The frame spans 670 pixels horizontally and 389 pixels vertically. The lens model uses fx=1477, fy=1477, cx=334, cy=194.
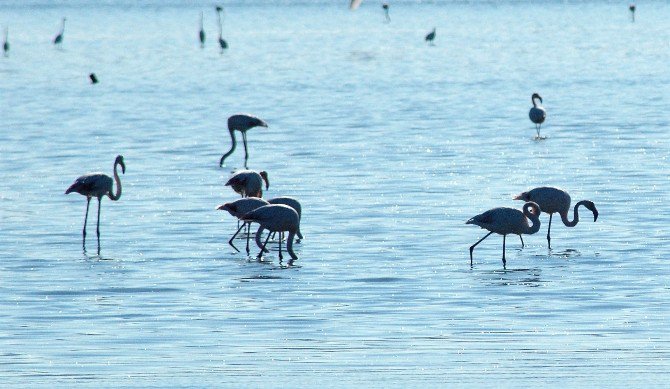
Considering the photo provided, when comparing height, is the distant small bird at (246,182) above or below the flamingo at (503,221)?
above

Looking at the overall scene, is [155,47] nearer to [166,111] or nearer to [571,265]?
[166,111]

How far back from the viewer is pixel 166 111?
40.8 metres

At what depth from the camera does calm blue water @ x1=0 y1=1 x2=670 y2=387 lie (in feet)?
38.2

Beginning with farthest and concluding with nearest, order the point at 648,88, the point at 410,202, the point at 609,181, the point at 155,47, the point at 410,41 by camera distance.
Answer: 1. the point at 410,41
2. the point at 155,47
3. the point at 648,88
4. the point at 609,181
5. the point at 410,202

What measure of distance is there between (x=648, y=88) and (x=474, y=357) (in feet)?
123

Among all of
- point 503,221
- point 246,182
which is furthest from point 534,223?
point 246,182

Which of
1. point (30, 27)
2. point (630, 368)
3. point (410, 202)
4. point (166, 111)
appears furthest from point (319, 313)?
point (30, 27)

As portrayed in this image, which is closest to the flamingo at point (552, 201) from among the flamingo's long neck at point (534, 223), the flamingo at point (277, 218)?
the flamingo's long neck at point (534, 223)

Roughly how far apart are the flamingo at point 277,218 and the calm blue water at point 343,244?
0.40 m

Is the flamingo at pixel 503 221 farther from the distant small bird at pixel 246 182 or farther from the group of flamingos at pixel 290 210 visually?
the distant small bird at pixel 246 182

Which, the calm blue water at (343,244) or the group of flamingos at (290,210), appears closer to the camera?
the calm blue water at (343,244)

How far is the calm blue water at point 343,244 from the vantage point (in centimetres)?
1164

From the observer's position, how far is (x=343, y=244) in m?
17.9

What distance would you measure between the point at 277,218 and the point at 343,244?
5.47 ft
